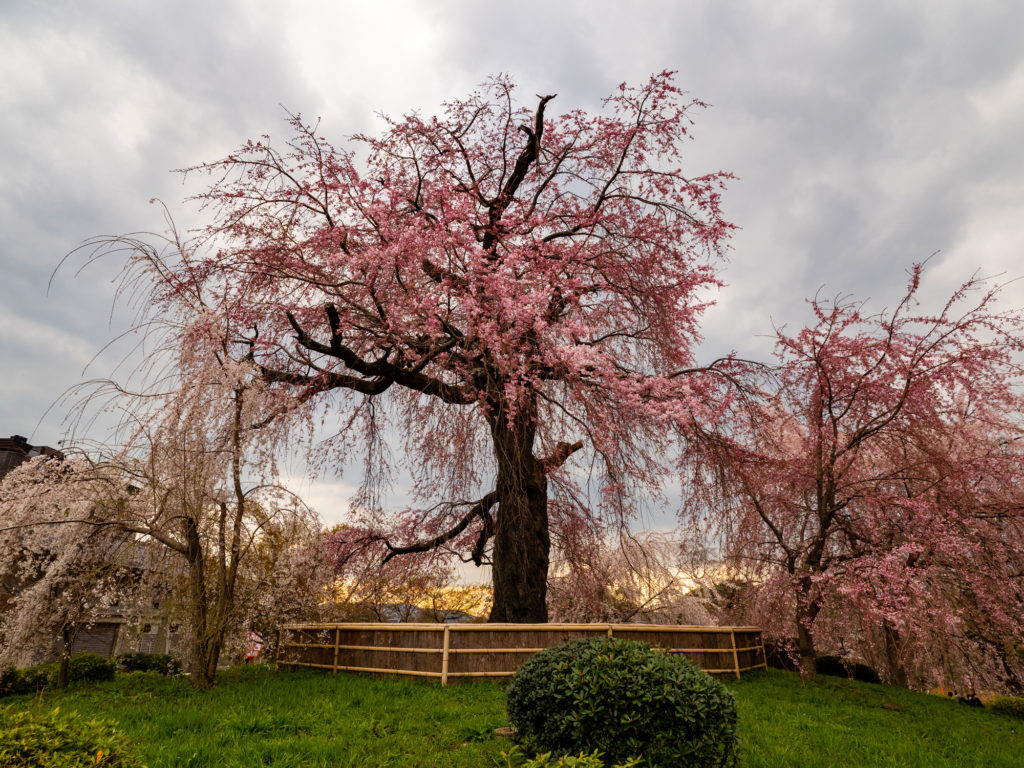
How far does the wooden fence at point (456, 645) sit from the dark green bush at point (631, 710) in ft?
13.0

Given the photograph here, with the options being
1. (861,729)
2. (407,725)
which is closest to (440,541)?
(407,725)

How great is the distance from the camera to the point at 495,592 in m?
11.3

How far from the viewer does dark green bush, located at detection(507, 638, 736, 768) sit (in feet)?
16.5

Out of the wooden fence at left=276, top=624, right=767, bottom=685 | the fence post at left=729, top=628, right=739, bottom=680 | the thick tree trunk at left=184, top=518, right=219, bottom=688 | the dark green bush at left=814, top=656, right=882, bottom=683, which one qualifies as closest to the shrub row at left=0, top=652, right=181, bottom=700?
the wooden fence at left=276, top=624, right=767, bottom=685

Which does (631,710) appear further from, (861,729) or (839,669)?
(839,669)

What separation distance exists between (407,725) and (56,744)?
440 centimetres

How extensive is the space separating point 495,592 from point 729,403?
532 centimetres

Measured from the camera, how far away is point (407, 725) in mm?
7055

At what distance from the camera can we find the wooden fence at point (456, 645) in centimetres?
1008

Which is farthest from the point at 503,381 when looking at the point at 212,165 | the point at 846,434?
the point at 846,434

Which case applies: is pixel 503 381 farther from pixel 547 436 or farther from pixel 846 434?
pixel 846 434

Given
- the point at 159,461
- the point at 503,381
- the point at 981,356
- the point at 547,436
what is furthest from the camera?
the point at 981,356

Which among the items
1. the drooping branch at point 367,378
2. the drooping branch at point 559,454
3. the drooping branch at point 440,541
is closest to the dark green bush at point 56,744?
the drooping branch at point 559,454

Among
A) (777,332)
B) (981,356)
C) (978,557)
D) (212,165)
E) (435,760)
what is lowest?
(435,760)
